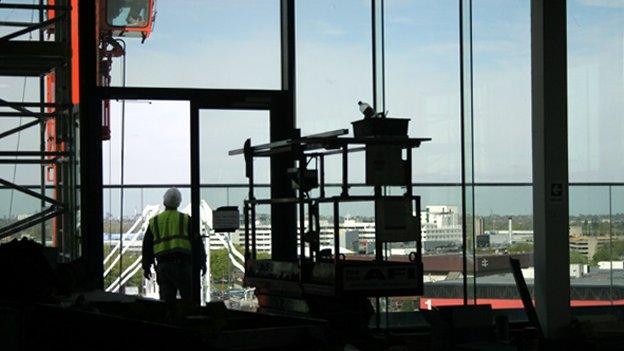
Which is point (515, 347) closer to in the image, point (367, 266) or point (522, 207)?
point (367, 266)

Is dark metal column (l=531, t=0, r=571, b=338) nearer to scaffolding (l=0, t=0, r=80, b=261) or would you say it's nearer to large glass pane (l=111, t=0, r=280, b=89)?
large glass pane (l=111, t=0, r=280, b=89)

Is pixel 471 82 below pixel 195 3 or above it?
below

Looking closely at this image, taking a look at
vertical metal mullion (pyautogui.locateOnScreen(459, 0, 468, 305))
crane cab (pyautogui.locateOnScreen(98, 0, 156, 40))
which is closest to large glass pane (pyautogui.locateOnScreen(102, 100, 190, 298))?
crane cab (pyautogui.locateOnScreen(98, 0, 156, 40))

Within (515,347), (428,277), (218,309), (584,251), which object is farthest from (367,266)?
(584,251)

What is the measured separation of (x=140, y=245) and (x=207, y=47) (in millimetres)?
1730

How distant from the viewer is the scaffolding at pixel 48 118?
859 cm

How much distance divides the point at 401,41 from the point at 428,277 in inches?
80.6

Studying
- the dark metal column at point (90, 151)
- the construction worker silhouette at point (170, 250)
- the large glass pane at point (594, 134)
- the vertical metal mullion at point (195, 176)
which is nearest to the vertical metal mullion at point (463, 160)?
the large glass pane at point (594, 134)

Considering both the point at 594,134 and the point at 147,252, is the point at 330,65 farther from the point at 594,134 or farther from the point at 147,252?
the point at 594,134

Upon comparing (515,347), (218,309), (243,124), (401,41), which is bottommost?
(515,347)

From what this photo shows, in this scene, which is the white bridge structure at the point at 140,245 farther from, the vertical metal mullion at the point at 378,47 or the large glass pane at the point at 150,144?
the vertical metal mullion at the point at 378,47

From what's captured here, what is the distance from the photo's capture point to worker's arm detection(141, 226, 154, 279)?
923 centimetres

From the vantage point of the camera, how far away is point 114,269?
376 inches

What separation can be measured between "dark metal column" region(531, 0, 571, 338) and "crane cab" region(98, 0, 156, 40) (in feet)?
10.1
